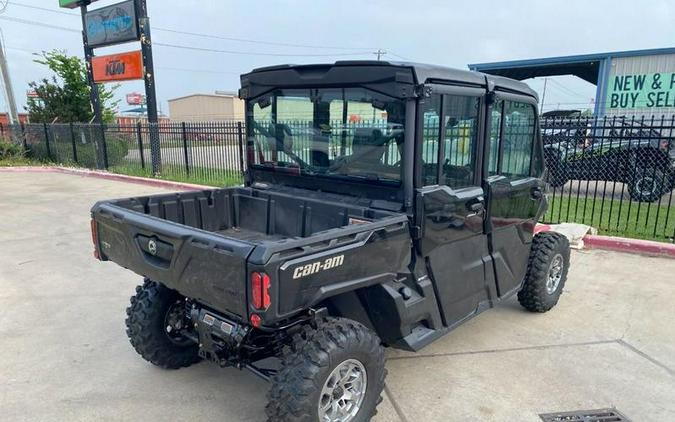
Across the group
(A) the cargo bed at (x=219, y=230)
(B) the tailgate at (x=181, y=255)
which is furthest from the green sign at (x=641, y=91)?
(B) the tailgate at (x=181, y=255)

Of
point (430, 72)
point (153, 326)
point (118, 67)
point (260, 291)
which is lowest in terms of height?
point (153, 326)

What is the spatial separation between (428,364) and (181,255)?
211cm

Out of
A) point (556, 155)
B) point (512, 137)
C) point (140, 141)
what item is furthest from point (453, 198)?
point (140, 141)

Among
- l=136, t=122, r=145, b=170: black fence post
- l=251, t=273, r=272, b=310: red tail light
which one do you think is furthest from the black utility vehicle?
l=136, t=122, r=145, b=170: black fence post

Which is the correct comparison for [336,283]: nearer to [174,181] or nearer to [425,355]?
[425,355]

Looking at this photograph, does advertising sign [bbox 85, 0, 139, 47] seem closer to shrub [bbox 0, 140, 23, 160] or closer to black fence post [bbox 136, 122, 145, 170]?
black fence post [bbox 136, 122, 145, 170]

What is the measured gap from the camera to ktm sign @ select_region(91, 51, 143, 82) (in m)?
14.6

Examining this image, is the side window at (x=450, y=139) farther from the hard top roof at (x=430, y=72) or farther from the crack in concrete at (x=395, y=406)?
the crack in concrete at (x=395, y=406)

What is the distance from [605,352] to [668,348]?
0.56m

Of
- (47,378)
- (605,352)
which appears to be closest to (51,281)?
(47,378)

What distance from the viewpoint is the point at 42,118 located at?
19656mm

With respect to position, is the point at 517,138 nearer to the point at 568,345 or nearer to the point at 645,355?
the point at 568,345

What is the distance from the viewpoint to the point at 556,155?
1020cm

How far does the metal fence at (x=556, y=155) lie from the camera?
7133mm
